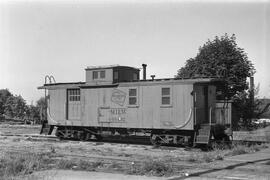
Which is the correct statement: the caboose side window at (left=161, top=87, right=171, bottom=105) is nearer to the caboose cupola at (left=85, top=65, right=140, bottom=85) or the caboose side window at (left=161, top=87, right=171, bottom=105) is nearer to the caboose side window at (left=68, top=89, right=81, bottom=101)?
the caboose cupola at (left=85, top=65, right=140, bottom=85)

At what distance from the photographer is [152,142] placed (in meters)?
18.4

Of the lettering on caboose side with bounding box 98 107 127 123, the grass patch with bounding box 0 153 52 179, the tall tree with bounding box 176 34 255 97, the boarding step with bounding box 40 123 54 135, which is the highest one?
the tall tree with bounding box 176 34 255 97

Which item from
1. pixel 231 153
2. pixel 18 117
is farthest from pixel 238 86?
pixel 18 117

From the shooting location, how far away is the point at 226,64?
1200 inches

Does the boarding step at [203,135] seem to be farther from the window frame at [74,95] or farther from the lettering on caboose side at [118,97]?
the window frame at [74,95]

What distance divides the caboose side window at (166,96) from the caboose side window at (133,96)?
151 cm

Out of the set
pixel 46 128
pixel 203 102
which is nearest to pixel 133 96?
pixel 203 102

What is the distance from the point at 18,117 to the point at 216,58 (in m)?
37.6

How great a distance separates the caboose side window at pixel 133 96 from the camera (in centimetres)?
1905

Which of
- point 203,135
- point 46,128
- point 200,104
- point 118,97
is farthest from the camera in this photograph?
point 46,128

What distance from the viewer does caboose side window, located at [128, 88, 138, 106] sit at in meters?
19.0

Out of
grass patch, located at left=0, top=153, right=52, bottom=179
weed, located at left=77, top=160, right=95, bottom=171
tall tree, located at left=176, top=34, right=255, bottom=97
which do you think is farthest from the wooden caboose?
tall tree, located at left=176, top=34, right=255, bottom=97

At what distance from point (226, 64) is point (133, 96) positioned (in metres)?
13.9

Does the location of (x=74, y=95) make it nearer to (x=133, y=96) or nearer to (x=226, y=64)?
(x=133, y=96)
